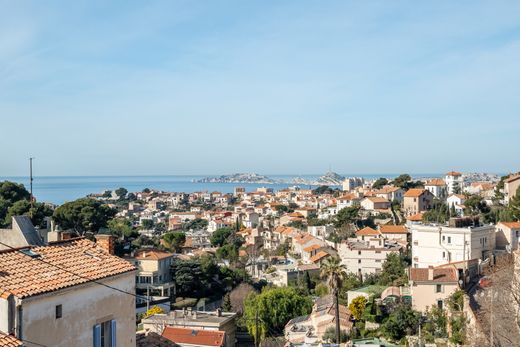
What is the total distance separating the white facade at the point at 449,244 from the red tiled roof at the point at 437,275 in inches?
245

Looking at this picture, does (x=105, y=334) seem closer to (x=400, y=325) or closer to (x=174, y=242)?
(x=400, y=325)

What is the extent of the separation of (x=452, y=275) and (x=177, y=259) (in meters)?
26.5

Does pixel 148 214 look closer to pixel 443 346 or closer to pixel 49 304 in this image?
pixel 443 346

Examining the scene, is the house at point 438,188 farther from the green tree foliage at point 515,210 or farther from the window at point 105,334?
the window at point 105,334

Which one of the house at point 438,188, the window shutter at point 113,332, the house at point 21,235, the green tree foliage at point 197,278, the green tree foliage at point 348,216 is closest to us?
the window shutter at point 113,332

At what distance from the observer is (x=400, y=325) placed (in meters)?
28.6

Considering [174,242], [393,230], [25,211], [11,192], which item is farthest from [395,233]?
[11,192]

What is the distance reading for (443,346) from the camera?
26.5m

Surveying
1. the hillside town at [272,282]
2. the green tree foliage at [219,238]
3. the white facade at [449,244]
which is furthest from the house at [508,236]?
the green tree foliage at [219,238]

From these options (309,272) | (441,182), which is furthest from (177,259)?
(441,182)

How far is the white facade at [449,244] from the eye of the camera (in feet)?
128

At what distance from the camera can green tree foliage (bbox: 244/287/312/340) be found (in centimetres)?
3631

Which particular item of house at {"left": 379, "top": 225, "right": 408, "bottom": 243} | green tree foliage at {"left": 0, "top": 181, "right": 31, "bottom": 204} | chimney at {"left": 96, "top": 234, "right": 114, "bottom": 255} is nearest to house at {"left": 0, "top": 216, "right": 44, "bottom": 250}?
chimney at {"left": 96, "top": 234, "right": 114, "bottom": 255}

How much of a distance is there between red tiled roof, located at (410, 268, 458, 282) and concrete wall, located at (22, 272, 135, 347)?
2493cm
